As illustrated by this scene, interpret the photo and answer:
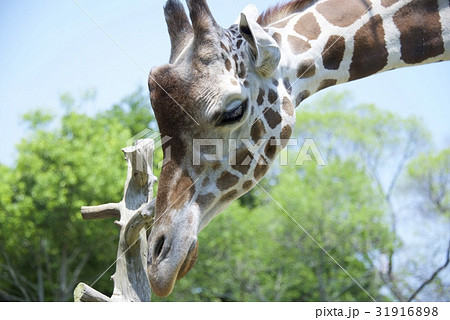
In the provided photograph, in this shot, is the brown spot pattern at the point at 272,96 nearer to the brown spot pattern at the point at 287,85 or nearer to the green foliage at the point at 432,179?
the brown spot pattern at the point at 287,85

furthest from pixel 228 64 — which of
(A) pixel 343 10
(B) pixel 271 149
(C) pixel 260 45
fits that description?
(A) pixel 343 10

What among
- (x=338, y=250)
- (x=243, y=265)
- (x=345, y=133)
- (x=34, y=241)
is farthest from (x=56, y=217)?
(x=345, y=133)

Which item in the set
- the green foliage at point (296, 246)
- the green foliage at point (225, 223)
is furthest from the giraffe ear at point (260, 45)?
the green foliage at point (296, 246)

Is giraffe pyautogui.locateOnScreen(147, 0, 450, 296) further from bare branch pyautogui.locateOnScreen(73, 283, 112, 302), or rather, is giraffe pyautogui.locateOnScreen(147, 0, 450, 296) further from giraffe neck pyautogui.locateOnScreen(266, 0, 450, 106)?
bare branch pyautogui.locateOnScreen(73, 283, 112, 302)

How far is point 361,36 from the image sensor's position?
377cm

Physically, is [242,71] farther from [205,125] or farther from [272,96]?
[205,125]

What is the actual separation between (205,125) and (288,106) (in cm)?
63

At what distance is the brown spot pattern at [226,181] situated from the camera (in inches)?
129

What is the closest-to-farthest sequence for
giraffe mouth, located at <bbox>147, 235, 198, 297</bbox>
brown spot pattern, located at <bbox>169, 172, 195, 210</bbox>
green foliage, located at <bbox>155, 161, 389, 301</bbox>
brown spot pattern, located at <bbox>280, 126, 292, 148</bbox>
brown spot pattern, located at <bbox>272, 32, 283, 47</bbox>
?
1. giraffe mouth, located at <bbox>147, 235, 198, 297</bbox>
2. brown spot pattern, located at <bbox>169, 172, 195, 210</bbox>
3. brown spot pattern, located at <bbox>280, 126, 292, 148</bbox>
4. brown spot pattern, located at <bbox>272, 32, 283, 47</bbox>
5. green foliage, located at <bbox>155, 161, 389, 301</bbox>

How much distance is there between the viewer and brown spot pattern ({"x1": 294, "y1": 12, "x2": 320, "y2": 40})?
12.3ft

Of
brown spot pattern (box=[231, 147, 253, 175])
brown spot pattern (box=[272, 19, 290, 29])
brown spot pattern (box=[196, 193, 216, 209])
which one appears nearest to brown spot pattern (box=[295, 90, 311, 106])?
brown spot pattern (box=[272, 19, 290, 29])

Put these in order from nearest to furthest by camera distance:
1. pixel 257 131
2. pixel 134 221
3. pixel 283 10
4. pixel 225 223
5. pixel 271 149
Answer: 1. pixel 257 131
2. pixel 271 149
3. pixel 283 10
4. pixel 134 221
5. pixel 225 223

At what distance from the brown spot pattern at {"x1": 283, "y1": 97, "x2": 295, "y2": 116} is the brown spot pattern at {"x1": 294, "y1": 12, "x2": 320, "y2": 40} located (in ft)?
1.62

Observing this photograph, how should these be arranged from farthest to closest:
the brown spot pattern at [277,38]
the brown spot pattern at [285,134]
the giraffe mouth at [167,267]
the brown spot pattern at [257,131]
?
the brown spot pattern at [277,38]
the brown spot pattern at [285,134]
the brown spot pattern at [257,131]
the giraffe mouth at [167,267]
